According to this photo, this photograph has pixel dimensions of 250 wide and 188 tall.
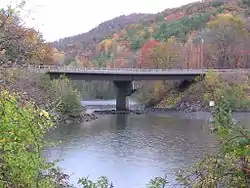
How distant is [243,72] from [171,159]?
41844mm

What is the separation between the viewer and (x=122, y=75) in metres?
57.1

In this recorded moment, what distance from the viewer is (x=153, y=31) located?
359 ft

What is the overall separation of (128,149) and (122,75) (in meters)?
30.5

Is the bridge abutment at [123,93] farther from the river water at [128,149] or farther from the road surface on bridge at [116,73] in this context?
the river water at [128,149]

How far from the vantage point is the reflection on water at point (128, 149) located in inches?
850

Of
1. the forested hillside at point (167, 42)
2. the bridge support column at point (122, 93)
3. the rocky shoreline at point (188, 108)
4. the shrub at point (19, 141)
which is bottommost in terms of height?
the rocky shoreline at point (188, 108)

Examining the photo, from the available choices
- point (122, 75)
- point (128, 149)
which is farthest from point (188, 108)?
point (128, 149)

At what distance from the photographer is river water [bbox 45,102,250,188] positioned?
21.5 meters

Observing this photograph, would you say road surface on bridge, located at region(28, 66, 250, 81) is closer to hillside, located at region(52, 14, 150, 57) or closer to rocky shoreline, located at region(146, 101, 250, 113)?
rocky shoreline, located at region(146, 101, 250, 113)

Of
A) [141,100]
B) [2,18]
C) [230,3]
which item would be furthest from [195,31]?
[2,18]

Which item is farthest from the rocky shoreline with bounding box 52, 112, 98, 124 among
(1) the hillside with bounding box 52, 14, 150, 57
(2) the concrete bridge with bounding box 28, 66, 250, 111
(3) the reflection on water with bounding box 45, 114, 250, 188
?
(1) the hillside with bounding box 52, 14, 150, 57

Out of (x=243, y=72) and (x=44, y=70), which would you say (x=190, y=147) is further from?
(x=243, y=72)

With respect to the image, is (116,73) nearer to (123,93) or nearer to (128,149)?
(123,93)

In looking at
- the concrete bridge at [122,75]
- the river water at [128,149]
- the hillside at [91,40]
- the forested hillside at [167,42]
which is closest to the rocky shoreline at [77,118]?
the river water at [128,149]
